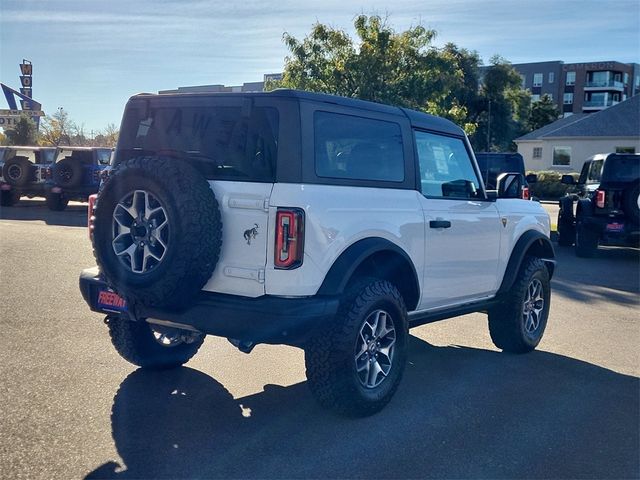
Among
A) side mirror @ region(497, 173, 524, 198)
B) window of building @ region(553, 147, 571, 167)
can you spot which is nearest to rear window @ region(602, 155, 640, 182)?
side mirror @ region(497, 173, 524, 198)

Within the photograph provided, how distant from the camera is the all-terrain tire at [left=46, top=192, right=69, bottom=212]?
2056 centimetres

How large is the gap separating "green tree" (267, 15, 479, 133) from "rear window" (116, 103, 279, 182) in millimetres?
16641

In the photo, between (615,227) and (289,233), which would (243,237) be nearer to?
(289,233)

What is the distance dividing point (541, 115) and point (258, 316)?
6729 cm

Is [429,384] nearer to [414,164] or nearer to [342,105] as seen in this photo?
[414,164]

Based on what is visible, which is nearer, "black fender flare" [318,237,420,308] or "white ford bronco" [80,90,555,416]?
"white ford bronco" [80,90,555,416]

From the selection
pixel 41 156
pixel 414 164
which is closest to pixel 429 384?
pixel 414 164

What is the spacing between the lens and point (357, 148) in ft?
15.9

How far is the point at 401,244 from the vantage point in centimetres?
486

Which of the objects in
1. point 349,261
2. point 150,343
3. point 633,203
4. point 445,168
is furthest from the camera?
point 633,203

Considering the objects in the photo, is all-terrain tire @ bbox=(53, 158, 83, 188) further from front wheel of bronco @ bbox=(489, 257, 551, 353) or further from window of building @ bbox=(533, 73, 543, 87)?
window of building @ bbox=(533, 73, 543, 87)

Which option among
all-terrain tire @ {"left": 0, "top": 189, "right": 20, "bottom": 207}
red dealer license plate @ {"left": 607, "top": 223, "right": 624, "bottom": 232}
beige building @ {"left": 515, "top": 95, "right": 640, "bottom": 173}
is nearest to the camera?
red dealer license plate @ {"left": 607, "top": 223, "right": 624, "bottom": 232}

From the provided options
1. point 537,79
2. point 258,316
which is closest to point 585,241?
point 258,316

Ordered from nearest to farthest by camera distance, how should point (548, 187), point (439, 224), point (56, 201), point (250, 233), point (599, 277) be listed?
1. point (250, 233)
2. point (439, 224)
3. point (599, 277)
4. point (56, 201)
5. point (548, 187)
